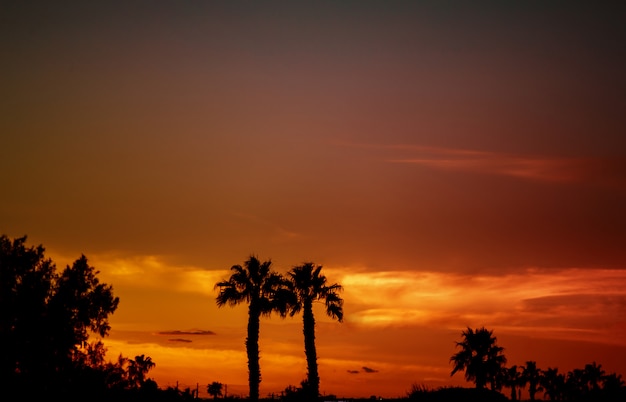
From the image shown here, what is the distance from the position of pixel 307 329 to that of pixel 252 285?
270 inches

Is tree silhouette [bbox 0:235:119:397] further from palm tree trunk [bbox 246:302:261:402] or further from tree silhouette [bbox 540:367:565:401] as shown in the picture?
tree silhouette [bbox 540:367:565:401]

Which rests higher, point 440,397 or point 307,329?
point 307,329

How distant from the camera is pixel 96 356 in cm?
6444

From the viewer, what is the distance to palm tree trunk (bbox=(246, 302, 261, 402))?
64.1 metres

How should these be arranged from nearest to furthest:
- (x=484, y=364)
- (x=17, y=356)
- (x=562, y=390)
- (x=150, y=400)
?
(x=150, y=400) < (x=17, y=356) < (x=484, y=364) < (x=562, y=390)

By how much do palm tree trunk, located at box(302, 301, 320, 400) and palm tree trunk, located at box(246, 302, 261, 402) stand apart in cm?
449

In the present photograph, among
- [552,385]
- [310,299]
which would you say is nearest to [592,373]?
[552,385]

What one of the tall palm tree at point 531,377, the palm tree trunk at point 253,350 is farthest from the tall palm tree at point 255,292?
the tall palm tree at point 531,377

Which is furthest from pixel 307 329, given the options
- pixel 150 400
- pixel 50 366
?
pixel 50 366

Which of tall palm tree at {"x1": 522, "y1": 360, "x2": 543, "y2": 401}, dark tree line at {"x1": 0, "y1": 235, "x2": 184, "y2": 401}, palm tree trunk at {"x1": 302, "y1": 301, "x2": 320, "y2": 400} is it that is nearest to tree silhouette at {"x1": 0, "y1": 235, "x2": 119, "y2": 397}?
dark tree line at {"x1": 0, "y1": 235, "x2": 184, "y2": 401}

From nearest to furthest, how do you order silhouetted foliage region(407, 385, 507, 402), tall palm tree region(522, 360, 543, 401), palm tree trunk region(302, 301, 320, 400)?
silhouetted foliage region(407, 385, 507, 402)
palm tree trunk region(302, 301, 320, 400)
tall palm tree region(522, 360, 543, 401)

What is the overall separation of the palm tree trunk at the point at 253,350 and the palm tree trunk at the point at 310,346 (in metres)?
4.49

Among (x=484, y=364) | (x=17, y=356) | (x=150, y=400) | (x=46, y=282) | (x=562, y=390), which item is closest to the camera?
(x=150, y=400)

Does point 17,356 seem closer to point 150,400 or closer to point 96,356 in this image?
point 96,356
